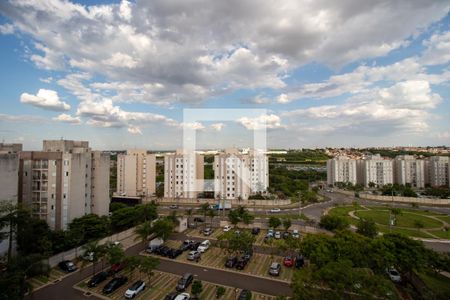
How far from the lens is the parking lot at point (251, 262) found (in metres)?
16.7

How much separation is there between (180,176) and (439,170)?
56.5m

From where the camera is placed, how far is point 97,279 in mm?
15258

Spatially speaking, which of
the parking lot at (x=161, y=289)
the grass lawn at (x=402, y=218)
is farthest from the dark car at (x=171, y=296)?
the grass lawn at (x=402, y=218)

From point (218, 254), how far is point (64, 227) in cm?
1375

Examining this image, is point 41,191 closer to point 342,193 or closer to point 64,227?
point 64,227

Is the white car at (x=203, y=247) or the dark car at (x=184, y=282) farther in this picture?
the white car at (x=203, y=247)

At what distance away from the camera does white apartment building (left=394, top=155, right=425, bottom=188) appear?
60125 mm

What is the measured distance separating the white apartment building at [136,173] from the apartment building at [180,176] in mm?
3753

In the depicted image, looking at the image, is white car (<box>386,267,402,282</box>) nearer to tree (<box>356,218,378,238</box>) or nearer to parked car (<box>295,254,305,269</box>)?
tree (<box>356,218,378,238</box>)

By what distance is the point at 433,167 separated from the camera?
191ft

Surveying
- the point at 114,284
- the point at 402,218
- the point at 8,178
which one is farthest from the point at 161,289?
the point at 402,218

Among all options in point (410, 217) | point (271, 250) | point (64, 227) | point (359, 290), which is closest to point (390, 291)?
point (359, 290)

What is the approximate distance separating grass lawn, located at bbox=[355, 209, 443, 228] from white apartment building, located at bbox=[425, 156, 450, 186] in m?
A: 30.9

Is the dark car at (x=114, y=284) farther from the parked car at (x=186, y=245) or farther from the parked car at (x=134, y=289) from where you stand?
the parked car at (x=186, y=245)
